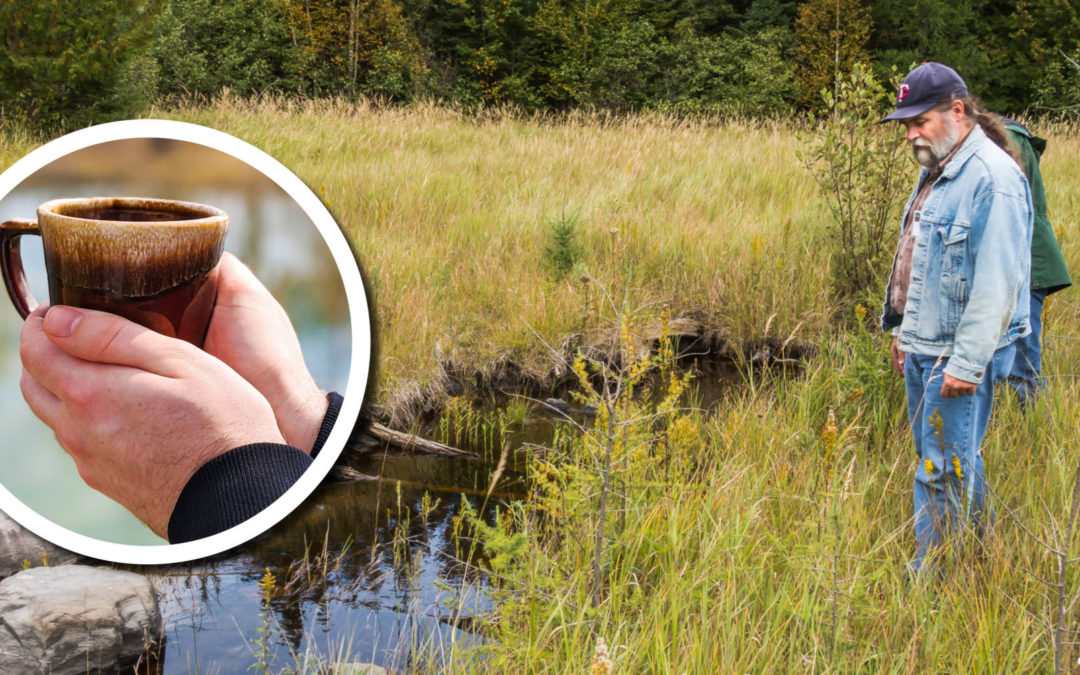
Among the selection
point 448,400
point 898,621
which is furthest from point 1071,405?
point 448,400

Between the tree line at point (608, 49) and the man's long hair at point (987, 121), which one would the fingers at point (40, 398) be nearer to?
the man's long hair at point (987, 121)

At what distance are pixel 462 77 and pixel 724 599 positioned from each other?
2647 cm

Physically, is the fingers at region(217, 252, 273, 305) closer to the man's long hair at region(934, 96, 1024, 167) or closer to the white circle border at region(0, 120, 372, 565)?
the white circle border at region(0, 120, 372, 565)

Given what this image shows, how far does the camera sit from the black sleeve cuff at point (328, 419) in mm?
1452

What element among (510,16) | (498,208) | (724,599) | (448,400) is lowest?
(448,400)

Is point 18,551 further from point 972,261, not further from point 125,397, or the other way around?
point 972,261

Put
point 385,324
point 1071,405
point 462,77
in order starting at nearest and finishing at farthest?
1. point 1071,405
2. point 385,324
3. point 462,77

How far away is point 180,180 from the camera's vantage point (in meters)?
1.36

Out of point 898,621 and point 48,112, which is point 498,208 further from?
point 48,112

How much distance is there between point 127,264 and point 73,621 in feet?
6.09

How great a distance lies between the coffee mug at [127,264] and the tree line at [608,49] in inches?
824

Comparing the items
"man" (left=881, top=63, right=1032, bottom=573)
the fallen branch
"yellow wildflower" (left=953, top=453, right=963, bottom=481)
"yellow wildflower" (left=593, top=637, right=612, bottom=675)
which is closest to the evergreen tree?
the fallen branch

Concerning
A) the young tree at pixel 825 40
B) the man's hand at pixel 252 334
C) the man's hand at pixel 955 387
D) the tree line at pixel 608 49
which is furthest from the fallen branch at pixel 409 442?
the young tree at pixel 825 40

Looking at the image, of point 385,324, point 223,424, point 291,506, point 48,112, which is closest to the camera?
point 223,424
